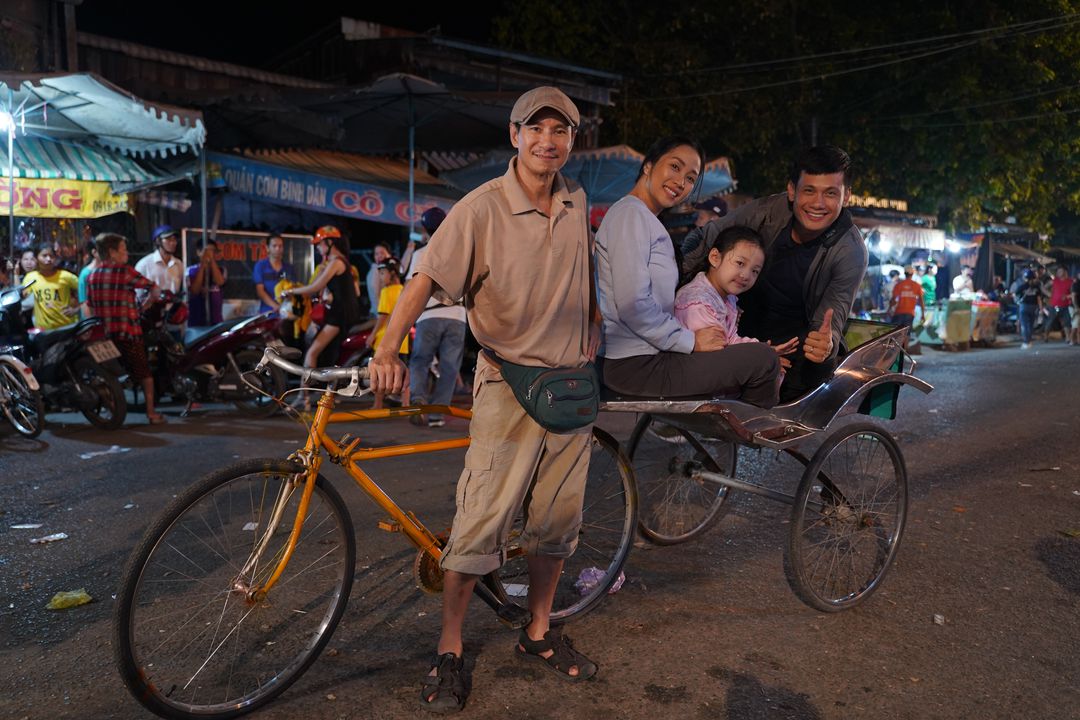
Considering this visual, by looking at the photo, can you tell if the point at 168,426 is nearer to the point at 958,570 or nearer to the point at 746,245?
the point at 746,245

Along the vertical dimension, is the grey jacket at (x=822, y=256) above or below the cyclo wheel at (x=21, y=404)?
above

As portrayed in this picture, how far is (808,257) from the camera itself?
13.9 ft

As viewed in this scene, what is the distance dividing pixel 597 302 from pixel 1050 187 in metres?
25.9

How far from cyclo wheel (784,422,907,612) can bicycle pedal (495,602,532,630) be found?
1.17 m

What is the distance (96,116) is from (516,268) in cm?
946

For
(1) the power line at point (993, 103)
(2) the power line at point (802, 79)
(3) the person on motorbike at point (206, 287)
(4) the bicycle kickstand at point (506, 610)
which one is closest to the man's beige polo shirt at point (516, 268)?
(4) the bicycle kickstand at point (506, 610)

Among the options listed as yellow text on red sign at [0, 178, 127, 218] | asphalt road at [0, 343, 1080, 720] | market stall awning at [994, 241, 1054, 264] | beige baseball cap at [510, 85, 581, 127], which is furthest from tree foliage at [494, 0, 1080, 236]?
beige baseball cap at [510, 85, 581, 127]

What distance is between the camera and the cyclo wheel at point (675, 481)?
429cm

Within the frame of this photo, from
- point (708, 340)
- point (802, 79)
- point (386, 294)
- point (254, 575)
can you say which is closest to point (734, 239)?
point (708, 340)

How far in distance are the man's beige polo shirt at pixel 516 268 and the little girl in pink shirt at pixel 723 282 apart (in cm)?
86

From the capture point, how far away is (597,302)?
3.27m

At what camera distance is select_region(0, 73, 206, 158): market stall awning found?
8.78m

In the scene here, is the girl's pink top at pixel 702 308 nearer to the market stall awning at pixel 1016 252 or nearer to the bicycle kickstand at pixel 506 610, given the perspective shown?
the bicycle kickstand at pixel 506 610

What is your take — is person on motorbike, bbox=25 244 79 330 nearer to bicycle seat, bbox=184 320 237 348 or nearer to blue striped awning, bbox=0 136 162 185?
bicycle seat, bbox=184 320 237 348
